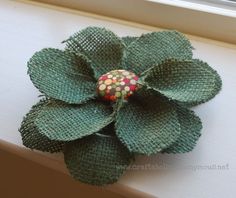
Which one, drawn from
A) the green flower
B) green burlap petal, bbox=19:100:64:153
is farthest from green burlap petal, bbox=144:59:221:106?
green burlap petal, bbox=19:100:64:153

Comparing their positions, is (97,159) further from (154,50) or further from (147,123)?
(154,50)

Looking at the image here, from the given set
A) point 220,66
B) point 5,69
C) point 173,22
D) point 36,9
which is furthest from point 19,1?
point 220,66

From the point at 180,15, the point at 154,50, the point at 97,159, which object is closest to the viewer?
the point at 97,159

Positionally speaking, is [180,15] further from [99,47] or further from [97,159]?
[97,159]

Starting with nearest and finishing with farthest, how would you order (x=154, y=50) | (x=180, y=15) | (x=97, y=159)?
(x=97, y=159)
(x=154, y=50)
(x=180, y=15)

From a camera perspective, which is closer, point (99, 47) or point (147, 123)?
point (147, 123)

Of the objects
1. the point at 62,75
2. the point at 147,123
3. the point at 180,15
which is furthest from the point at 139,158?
the point at 180,15

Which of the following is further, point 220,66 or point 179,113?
point 220,66

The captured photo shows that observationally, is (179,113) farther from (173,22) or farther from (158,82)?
(173,22)
